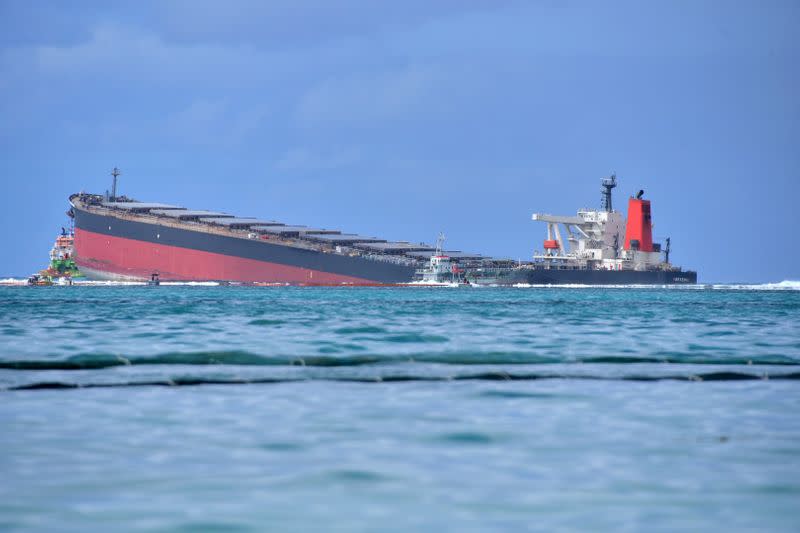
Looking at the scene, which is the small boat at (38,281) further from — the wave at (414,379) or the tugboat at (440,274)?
the wave at (414,379)

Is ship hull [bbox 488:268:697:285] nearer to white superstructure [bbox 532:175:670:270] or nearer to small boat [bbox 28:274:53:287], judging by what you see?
white superstructure [bbox 532:175:670:270]

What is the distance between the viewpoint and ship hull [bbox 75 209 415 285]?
93375 millimetres

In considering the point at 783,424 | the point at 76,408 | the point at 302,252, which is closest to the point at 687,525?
the point at 783,424

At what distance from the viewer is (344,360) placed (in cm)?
1549

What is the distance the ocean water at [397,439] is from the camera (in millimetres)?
5883

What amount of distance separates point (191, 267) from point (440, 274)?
73.2 feet

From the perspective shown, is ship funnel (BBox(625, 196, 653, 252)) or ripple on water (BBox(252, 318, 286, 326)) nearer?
ripple on water (BBox(252, 318, 286, 326))

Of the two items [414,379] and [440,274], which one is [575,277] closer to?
[440,274]

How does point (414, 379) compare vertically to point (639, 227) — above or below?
below

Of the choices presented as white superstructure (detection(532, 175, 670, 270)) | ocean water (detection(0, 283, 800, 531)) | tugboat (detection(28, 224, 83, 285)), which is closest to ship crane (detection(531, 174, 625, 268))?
white superstructure (detection(532, 175, 670, 270))

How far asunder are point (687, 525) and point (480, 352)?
37.6 ft

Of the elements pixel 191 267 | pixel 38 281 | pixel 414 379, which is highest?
pixel 191 267

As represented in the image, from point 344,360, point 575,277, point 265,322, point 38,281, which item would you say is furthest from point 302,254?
point 344,360

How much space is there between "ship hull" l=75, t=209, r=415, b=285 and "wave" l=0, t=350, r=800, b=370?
7664 centimetres
